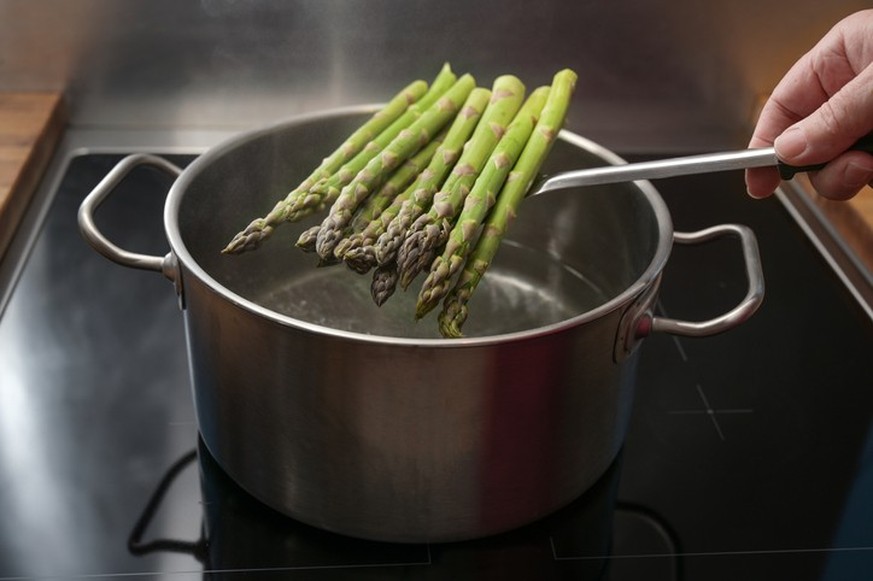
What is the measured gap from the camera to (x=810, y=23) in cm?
112

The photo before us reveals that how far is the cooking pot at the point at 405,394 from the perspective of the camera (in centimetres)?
62

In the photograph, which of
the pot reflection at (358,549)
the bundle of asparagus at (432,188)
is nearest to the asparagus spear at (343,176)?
the bundle of asparagus at (432,188)

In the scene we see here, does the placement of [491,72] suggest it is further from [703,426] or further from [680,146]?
[703,426]

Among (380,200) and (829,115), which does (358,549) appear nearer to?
(380,200)

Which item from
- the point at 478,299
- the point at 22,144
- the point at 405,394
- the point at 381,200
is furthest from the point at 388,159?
the point at 22,144

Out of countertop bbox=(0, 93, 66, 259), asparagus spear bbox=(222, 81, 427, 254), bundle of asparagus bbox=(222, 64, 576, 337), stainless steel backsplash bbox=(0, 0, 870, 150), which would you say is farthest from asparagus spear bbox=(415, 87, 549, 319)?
countertop bbox=(0, 93, 66, 259)

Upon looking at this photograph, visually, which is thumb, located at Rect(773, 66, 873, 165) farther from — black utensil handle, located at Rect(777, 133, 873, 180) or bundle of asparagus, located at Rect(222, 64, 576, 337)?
bundle of asparagus, located at Rect(222, 64, 576, 337)

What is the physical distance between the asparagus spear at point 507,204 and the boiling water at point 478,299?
10 cm

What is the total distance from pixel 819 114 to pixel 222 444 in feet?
1.49

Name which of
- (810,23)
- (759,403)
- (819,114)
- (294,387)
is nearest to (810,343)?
(759,403)

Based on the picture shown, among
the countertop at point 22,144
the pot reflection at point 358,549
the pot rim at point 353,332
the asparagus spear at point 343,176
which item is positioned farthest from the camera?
the countertop at point 22,144

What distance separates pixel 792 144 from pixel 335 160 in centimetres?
34

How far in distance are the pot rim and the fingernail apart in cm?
9

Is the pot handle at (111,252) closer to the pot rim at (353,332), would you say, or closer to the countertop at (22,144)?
the pot rim at (353,332)
